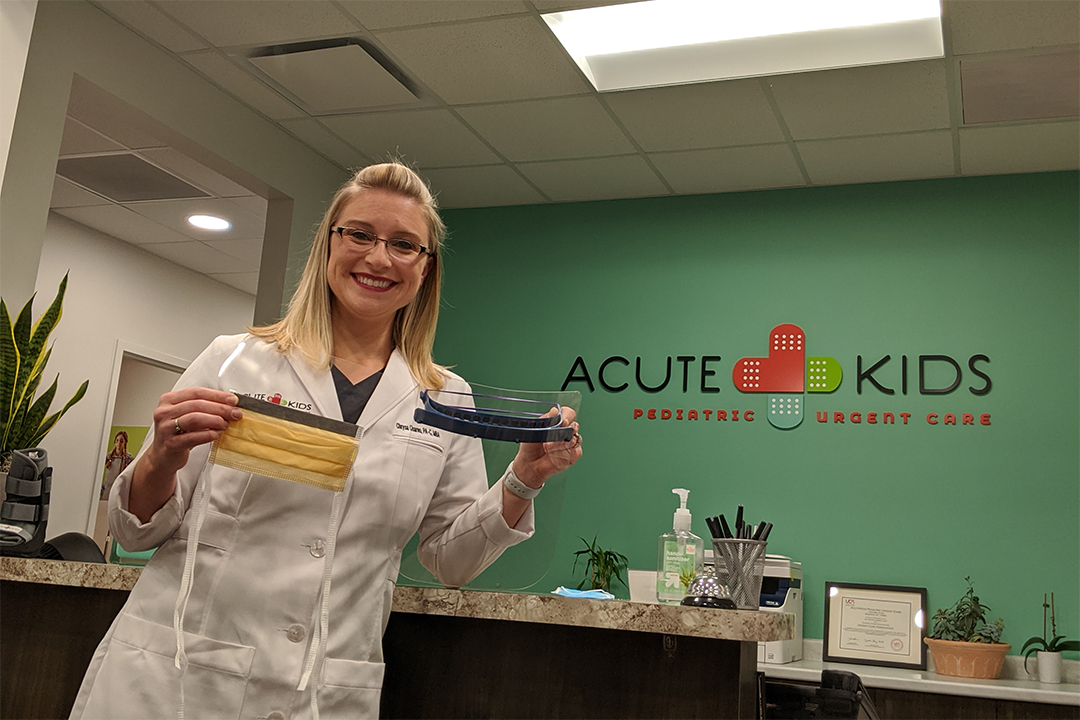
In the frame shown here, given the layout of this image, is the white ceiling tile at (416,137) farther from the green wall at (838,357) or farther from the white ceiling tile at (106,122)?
the white ceiling tile at (106,122)

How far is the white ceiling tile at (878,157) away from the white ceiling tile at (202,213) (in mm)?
3230

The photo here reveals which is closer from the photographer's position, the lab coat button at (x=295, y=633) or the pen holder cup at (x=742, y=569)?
the lab coat button at (x=295, y=633)

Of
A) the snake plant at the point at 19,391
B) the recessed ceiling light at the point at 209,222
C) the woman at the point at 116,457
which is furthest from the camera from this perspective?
the woman at the point at 116,457

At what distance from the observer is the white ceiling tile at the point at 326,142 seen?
4.21 metres

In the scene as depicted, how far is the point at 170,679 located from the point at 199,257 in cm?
576

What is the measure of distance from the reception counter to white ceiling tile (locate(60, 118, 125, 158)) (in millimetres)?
3255

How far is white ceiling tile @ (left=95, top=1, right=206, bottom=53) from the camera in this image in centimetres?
336

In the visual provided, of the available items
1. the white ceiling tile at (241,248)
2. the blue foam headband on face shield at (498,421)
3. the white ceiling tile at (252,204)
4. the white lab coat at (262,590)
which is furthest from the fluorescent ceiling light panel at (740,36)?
the white ceiling tile at (241,248)

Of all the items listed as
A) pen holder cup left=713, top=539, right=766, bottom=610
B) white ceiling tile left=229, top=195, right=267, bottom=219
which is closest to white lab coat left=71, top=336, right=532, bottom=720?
pen holder cup left=713, top=539, right=766, bottom=610

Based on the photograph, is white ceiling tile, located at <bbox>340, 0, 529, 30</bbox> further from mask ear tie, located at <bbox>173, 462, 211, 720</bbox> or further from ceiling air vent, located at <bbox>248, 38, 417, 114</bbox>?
mask ear tie, located at <bbox>173, 462, 211, 720</bbox>

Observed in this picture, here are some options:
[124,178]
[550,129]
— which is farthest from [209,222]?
[550,129]

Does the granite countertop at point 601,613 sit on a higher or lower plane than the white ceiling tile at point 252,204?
lower

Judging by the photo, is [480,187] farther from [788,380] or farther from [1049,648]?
[1049,648]

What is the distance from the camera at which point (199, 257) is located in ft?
21.4
